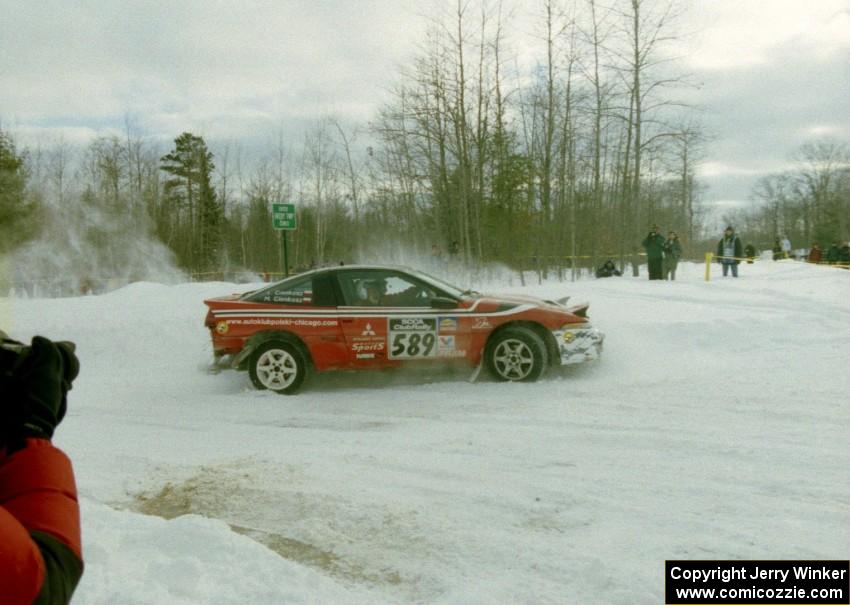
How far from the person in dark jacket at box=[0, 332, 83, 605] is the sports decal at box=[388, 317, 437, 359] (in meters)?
6.54

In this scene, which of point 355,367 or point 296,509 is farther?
point 355,367

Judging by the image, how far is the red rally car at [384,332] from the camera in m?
8.20

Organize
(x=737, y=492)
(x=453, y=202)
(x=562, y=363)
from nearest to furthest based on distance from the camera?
1. (x=737, y=492)
2. (x=562, y=363)
3. (x=453, y=202)

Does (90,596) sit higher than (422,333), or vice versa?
(422,333)

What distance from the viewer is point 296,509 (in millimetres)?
4355

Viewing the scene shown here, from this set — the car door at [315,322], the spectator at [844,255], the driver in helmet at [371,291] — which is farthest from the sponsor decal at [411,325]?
the spectator at [844,255]

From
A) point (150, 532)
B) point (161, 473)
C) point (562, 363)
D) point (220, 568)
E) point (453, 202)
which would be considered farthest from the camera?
point (453, 202)

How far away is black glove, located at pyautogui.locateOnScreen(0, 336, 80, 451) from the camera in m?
1.57

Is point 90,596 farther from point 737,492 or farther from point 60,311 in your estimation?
point 60,311

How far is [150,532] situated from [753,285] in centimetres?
1565

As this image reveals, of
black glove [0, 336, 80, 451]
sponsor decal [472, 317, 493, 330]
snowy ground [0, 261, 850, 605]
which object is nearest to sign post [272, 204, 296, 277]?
snowy ground [0, 261, 850, 605]

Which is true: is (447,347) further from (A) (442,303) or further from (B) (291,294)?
(B) (291,294)

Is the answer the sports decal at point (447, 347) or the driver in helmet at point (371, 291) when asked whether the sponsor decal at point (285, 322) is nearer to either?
the driver in helmet at point (371, 291)

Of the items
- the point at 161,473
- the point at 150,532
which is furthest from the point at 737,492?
the point at 161,473
